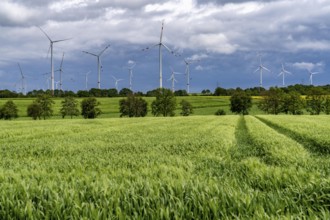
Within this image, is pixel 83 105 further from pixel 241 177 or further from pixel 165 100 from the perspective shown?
pixel 241 177

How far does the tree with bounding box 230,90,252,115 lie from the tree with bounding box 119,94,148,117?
1648 inches

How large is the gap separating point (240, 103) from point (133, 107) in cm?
5060

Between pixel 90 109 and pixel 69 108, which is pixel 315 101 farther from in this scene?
pixel 69 108

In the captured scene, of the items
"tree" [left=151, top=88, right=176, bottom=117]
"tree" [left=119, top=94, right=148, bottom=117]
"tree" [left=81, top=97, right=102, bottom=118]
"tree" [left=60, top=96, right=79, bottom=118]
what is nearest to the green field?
"tree" [left=119, top=94, right=148, bottom=117]

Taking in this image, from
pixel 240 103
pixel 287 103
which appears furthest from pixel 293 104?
pixel 240 103

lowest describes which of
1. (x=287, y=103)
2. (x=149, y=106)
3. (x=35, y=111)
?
(x=35, y=111)

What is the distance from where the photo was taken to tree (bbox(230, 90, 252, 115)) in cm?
16262

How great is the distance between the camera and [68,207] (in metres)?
6.20

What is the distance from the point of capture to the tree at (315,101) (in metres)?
158

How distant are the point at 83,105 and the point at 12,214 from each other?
463ft

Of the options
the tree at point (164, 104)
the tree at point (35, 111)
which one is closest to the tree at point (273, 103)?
the tree at point (164, 104)

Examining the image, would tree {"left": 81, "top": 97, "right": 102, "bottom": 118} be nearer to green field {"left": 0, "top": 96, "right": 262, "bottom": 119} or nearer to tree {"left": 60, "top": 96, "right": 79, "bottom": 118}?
tree {"left": 60, "top": 96, "right": 79, "bottom": 118}

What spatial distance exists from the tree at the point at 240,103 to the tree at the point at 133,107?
41856 mm

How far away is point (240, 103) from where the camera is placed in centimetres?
16325
